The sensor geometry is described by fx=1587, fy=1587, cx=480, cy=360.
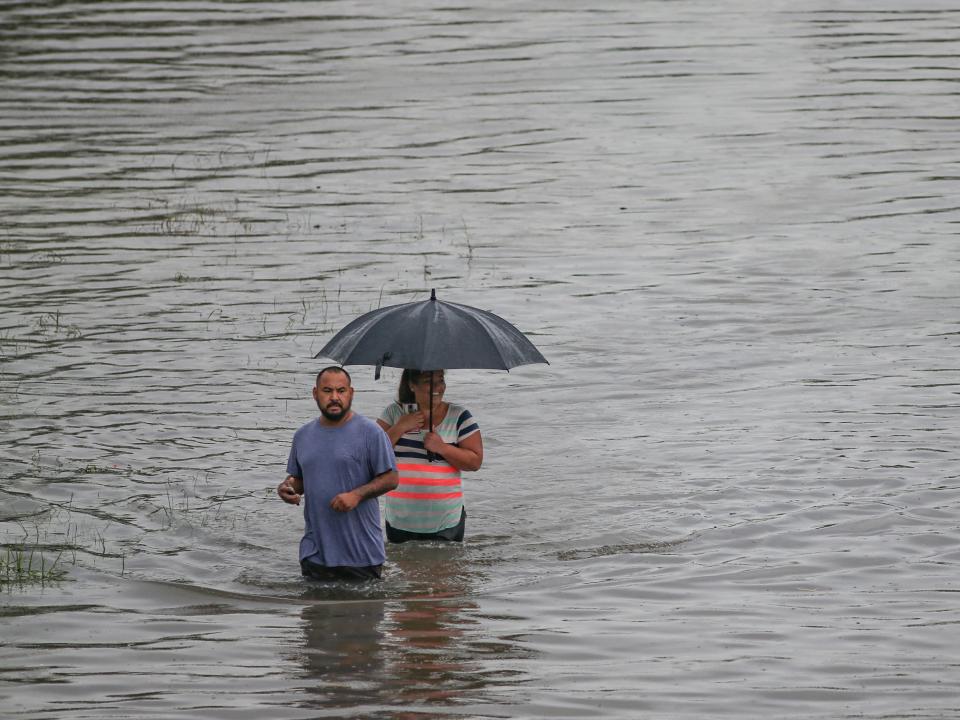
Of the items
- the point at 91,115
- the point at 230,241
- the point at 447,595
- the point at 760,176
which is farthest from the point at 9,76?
the point at 447,595

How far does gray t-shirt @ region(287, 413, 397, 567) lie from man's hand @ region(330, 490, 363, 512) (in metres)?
0.14

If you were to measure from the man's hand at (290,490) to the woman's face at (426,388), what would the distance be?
3.38 ft

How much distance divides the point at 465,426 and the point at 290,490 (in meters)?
1.36

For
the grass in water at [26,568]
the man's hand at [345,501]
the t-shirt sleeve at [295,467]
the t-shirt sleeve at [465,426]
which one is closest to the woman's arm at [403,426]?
the t-shirt sleeve at [465,426]

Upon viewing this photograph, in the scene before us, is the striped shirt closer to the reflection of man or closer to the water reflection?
the water reflection

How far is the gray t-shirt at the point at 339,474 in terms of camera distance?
853 cm

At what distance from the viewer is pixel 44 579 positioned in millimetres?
9234

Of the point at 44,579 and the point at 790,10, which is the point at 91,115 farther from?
the point at 44,579

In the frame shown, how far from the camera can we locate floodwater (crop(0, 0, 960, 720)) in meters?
7.94

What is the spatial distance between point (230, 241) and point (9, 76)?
32.2 feet

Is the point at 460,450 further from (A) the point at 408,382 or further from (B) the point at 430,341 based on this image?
(B) the point at 430,341

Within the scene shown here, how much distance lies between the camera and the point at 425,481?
31.1ft

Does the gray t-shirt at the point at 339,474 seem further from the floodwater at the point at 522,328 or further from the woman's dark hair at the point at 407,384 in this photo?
the woman's dark hair at the point at 407,384

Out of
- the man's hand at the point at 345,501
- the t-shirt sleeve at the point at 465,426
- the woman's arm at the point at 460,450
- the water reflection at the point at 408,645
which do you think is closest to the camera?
the water reflection at the point at 408,645
